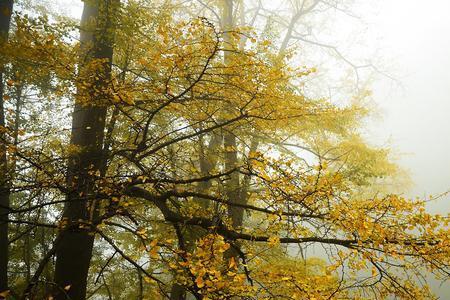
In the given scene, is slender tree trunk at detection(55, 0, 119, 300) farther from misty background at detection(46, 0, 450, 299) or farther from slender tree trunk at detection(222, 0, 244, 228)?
misty background at detection(46, 0, 450, 299)

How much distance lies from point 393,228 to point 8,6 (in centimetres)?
506

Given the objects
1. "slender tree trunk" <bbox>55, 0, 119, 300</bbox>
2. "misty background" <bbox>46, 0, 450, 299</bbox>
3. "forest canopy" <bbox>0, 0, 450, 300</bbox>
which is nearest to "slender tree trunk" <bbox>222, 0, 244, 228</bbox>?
"forest canopy" <bbox>0, 0, 450, 300</bbox>

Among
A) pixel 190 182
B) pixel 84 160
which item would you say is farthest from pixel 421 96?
pixel 84 160

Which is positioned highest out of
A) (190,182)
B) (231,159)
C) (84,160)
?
(231,159)

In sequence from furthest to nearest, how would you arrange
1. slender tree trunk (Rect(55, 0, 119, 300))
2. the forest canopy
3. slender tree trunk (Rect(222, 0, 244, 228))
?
slender tree trunk (Rect(222, 0, 244, 228)) < slender tree trunk (Rect(55, 0, 119, 300)) < the forest canopy

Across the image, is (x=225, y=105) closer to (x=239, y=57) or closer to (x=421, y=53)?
(x=239, y=57)

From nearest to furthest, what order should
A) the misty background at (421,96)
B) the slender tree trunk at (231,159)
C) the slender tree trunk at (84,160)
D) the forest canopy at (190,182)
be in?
1. the forest canopy at (190,182)
2. the slender tree trunk at (84,160)
3. the slender tree trunk at (231,159)
4. the misty background at (421,96)

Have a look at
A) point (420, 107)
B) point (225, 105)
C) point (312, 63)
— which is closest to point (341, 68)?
point (312, 63)

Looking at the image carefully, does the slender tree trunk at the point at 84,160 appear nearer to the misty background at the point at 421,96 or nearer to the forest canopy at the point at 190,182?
the forest canopy at the point at 190,182

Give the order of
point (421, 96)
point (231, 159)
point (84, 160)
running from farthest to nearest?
point (421, 96), point (231, 159), point (84, 160)

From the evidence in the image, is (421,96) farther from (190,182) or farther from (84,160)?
(84,160)

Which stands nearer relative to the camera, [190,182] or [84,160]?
[190,182]

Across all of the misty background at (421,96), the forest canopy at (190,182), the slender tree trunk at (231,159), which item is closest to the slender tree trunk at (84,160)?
the forest canopy at (190,182)

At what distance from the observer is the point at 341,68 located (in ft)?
33.7
